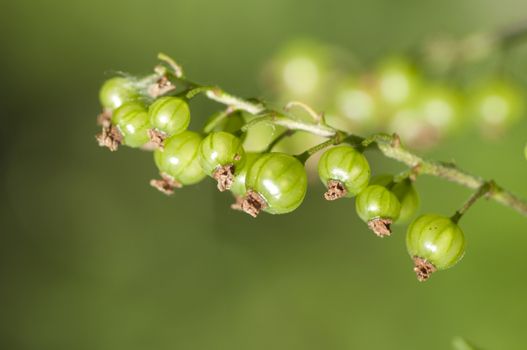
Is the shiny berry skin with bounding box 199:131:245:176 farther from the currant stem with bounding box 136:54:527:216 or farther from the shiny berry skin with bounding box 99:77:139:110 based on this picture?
the shiny berry skin with bounding box 99:77:139:110

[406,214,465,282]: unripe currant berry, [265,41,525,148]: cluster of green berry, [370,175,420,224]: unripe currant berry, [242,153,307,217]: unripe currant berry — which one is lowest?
[242,153,307,217]: unripe currant berry

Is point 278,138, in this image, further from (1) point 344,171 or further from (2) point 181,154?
(2) point 181,154

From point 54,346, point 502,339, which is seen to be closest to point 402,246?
point 502,339

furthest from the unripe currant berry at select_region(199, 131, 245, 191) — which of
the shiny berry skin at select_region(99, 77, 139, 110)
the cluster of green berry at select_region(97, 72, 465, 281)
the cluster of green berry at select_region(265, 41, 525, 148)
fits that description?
the cluster of green berry at select_region(265, 41, 525, 148)

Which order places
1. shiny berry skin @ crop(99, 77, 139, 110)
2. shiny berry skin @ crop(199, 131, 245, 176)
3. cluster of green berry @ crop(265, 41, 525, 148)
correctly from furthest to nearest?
cluster of green berry @ crop(265, 41, 525, 148), shiny berry skin @ crop(99, 77, 139, 110), shiny berry skin @ crop(199, 131, 245, 176)

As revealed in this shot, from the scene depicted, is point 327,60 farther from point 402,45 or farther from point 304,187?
point 402,45

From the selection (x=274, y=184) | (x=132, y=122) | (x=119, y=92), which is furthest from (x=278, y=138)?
(x=119, y=92)

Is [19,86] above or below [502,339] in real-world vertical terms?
above
